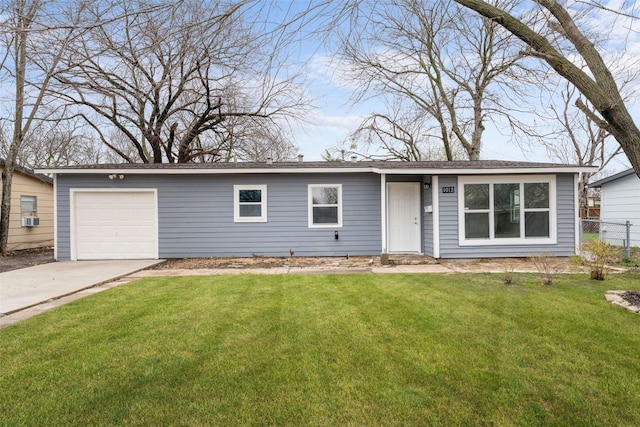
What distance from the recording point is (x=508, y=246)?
340 inches

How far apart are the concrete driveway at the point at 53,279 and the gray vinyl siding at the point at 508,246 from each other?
7.36 metres

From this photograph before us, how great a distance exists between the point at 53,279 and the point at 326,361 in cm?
624

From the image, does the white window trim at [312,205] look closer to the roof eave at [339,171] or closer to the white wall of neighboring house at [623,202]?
the roof eave at [339,171]

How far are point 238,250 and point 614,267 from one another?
8886 millimetres

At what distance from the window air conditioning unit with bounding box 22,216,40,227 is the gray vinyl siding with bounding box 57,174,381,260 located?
5.73 metres

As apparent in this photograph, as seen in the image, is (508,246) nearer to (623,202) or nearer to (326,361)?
(326,361)

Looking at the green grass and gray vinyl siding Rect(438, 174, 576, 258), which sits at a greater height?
gray vinyl siding Rect(438, 174, 576, 258)

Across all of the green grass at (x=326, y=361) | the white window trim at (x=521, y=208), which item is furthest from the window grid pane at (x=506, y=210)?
the green grass at (x=326, y=361)

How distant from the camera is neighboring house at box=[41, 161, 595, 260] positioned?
904 centimetres

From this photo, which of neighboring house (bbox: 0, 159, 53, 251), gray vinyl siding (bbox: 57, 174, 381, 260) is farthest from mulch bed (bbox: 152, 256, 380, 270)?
neighboring house (bbox: 0, 159, 53, 251)

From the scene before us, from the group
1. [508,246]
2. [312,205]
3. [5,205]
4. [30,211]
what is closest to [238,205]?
[312,205]

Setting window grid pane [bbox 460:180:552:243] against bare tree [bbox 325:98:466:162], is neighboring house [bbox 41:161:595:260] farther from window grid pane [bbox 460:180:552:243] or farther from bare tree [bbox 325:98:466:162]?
bare tree [bbox 325:98:466:162]

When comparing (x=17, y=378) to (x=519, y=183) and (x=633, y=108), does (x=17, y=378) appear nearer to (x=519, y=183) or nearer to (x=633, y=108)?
(x=519, y=183)

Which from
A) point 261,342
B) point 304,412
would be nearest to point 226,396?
point 304,412
